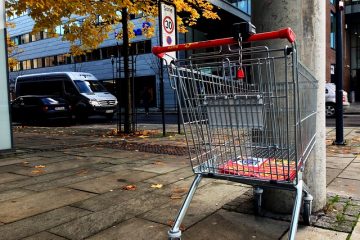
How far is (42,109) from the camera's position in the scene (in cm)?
1778

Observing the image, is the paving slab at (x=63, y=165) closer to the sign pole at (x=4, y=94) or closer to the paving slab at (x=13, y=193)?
the paving slab at (x=13, y=193)

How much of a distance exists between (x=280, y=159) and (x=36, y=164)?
514 centimetres

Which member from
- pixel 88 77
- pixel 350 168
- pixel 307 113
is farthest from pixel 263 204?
pixel 88 77

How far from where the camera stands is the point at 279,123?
8.82 feet

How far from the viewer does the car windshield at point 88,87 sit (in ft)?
64.0

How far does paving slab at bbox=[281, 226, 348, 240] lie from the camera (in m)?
3.09

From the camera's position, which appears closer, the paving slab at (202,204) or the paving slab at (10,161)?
the paving slab at (202,204)

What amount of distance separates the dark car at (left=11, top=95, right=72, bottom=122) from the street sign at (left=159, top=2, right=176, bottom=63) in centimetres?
1046

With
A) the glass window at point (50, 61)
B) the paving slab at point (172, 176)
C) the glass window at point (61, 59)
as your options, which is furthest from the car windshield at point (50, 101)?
the glass window at point (50, 61)

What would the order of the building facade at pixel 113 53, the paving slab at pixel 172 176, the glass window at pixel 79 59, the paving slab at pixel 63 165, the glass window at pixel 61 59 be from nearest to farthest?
1. the paving slab at pixel 172 176
2. the paving slab at pixel 63 165
3. the building facade at pixel 113 53
4. the glass window at pixel 79 59
5. the glass window at pixel 61 59

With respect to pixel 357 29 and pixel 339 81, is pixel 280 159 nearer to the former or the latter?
pixel 339 81

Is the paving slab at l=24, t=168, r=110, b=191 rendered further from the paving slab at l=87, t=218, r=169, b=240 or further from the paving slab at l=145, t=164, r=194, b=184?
the paving slab at l=87, t=218, r=169, b=240

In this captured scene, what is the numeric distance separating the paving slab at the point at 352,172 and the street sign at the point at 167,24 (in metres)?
4.62

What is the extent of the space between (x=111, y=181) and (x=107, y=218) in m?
1.57
